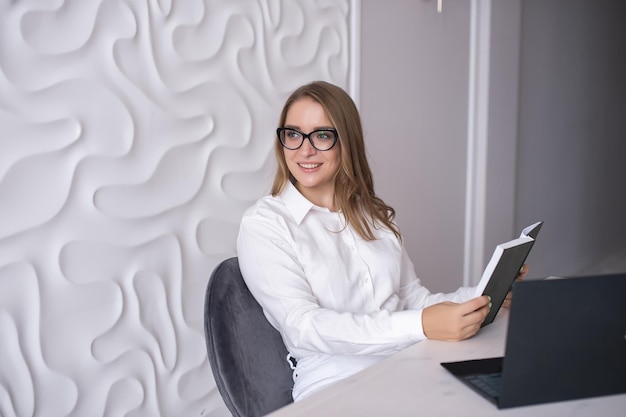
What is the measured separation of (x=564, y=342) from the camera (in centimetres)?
89

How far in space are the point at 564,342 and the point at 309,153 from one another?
3.04 feet

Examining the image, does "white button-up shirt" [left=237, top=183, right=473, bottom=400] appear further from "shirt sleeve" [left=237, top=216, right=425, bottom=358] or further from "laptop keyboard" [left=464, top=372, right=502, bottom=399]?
"laptop keyboard" [left=464, top=372, right=502, bottom=399]

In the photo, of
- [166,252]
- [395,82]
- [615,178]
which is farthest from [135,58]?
[615,178]

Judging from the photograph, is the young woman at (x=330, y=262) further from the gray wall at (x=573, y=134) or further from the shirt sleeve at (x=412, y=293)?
the gray wall at (x=573, y=134)

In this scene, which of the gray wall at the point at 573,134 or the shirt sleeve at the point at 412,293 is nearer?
the shirt sleeve at the point at 412,293

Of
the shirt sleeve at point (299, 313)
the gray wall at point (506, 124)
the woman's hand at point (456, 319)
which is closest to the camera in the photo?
the woman's hand at point (456, 319)

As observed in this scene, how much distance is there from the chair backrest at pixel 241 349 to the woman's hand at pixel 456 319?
427 mm

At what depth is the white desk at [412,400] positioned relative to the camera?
35.4 inches

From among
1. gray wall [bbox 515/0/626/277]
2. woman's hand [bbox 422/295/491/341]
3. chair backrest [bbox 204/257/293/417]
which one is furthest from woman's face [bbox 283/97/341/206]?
gray wall [bbox 515/0/626/277]

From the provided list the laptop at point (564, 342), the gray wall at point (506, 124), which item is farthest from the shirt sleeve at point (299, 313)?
the gray wall at point (506, 124)

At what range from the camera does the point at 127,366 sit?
6.47 feet

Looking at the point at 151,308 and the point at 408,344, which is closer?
the point at 408,344

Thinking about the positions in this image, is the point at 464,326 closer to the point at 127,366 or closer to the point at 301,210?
the point at 301,210

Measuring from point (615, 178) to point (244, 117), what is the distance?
516cm
